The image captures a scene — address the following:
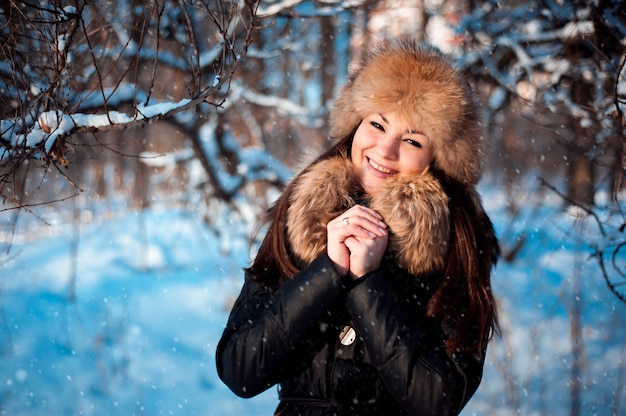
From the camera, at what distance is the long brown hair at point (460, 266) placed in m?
1.62

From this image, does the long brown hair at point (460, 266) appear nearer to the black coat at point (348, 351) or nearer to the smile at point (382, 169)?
the black coat at point (348, 351)

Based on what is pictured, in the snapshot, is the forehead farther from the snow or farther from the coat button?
the snow

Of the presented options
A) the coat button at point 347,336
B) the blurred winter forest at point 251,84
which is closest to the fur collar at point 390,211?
the coat button at point 347,336

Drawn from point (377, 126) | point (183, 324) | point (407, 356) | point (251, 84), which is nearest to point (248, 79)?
point (251, 84)

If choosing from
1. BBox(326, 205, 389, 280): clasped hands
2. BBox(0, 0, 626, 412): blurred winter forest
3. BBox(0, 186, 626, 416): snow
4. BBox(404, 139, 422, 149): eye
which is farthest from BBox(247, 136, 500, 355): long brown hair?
BBox(0, 186, 626, 416): snow

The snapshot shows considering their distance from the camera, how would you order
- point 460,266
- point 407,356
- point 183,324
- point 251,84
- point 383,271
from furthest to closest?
point 251,84 → point 183,324 → point 460,266 → point 383,271 → point 407,356

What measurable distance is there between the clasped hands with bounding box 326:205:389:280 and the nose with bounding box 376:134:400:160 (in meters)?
0.23

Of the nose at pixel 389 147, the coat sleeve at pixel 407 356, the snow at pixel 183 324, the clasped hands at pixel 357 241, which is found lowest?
the coat sleeve at pixel 407 356

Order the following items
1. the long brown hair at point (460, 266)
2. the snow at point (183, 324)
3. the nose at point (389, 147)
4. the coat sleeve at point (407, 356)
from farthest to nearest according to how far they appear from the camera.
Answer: the snow at point (183, 324)
the nose at point (389, 147)
the long brown hair at point (460, 266)
the coat sleeve at point (407, 356)

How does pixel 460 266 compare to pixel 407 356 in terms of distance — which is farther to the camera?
pixel 460 266

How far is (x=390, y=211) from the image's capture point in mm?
1646

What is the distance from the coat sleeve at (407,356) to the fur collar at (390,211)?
0.48 feet

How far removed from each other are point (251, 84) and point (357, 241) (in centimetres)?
712

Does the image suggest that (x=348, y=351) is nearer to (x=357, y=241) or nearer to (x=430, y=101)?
(x=357, y=241)
